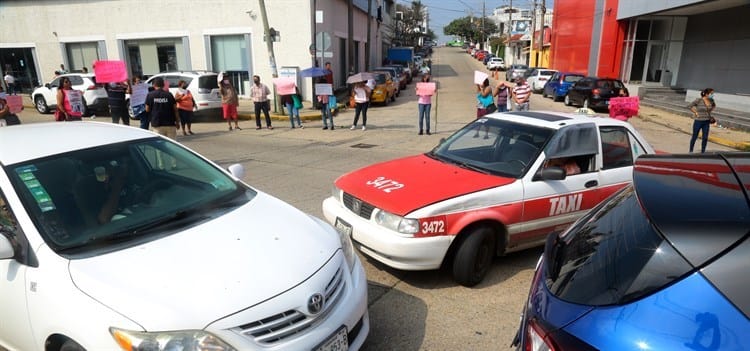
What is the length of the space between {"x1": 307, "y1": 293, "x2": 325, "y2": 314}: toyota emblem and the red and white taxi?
4.54 feet

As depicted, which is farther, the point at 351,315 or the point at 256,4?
the point at 256,4

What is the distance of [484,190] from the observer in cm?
418

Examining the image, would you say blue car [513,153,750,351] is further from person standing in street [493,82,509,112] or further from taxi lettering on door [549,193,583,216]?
person standing in street [493,82,509,112]

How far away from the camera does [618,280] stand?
63.1 inches

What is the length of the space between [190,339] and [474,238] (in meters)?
2.60

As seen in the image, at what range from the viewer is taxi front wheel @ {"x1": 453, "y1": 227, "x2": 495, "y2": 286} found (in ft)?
13.4

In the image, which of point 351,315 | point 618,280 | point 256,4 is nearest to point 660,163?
point 618,280

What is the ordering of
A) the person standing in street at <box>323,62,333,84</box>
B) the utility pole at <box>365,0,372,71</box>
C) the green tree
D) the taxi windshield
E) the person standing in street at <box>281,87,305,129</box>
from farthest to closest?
the green tree → the utility pole at <box>365,0,372,71</box> → the person standing in street at <box>323,62,333,84</box> → the person standing in street at <box>281,87,305,129</box> → the taxi windshield

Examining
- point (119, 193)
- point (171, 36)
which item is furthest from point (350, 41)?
point (119, 193)

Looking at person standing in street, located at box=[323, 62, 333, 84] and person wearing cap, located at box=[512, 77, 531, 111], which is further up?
person standing in street, located at box=[323, 62, 333, 84]

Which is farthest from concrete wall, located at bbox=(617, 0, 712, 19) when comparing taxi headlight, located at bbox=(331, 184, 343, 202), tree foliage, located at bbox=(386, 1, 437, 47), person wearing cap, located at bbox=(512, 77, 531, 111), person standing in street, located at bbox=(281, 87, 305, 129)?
tree foliage, located at bbox=(386, 1, 437, 47)

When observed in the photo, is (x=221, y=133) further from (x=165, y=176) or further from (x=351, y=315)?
(x=351, y=315)

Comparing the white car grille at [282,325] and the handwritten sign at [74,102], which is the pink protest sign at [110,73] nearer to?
the handwritten sign at [74,102]

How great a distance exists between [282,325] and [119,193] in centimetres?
164
